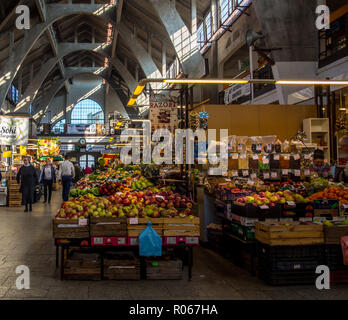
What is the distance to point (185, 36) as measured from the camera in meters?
13.2

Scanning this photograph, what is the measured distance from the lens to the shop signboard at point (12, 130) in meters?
10.7

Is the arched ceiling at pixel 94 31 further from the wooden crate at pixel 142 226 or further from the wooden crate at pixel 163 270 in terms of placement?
the wooden crate at pixel 163 270

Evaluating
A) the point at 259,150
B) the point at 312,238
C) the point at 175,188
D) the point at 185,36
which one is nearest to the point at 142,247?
the point at 312,238

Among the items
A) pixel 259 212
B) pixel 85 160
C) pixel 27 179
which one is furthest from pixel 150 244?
pixel 85 160

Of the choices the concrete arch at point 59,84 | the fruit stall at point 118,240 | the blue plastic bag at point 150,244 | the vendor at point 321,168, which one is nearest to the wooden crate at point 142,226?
the fruit stall at point 118,240

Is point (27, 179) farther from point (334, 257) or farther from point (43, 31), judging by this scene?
point (43, 31)

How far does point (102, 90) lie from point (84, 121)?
3561 millimetres

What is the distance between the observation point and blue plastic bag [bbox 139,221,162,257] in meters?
4.06

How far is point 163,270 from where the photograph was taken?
423cm

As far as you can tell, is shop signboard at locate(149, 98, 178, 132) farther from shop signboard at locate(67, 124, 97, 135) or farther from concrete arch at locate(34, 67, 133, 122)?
shop signboard at locate(67, 124, 97, 135)

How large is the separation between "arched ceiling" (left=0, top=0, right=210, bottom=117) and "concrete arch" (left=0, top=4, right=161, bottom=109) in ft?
0.86

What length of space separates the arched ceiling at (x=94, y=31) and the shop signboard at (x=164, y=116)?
6.74 meters
